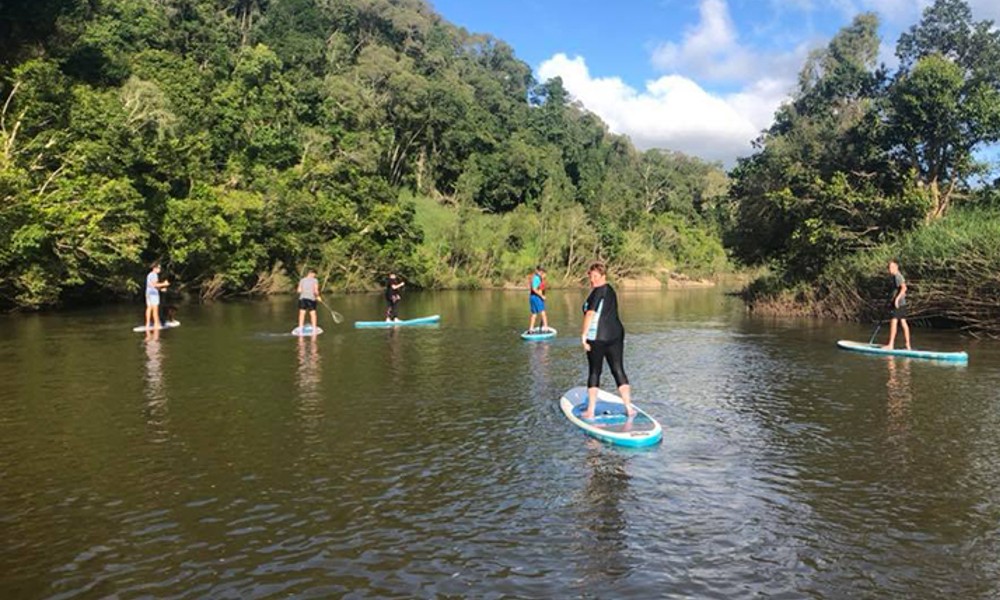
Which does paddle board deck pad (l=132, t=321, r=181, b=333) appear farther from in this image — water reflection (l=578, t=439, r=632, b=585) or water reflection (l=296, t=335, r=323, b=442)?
water reflection (l=578, t=439, r=632, b=585)

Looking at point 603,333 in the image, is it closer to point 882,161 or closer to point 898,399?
point 898,399

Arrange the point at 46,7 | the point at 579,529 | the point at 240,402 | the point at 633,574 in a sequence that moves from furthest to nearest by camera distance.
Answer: the point at 46,7 → the point at 240,402 → the point at 579,529 → the point at 633,574

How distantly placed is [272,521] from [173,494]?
1332mm

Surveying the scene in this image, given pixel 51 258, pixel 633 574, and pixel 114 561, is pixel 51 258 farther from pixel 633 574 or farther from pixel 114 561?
pixel 633 574

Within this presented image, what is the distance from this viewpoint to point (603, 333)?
9.70m

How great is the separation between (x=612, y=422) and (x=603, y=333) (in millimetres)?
1164

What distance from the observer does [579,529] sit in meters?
6.23

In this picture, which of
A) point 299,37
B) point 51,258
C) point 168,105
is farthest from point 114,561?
point 299,37

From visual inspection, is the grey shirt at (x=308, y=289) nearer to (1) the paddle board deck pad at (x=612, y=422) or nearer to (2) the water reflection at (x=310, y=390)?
(2) the water reflection at (x=310, y=390)

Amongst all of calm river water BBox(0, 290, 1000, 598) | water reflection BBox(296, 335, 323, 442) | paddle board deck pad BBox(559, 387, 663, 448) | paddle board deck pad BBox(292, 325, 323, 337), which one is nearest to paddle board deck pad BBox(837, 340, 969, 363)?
calm river water BBox(0, 290, 1000, 598)

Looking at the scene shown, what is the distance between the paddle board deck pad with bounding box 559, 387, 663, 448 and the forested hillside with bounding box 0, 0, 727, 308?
Answer: 2301 centimetres

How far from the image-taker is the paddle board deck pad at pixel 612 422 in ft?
29.0

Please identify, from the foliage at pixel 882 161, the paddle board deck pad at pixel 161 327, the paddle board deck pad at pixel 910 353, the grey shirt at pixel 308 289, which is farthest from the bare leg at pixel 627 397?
the foliage at pixel 882 161

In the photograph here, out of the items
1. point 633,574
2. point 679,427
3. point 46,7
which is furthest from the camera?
point 46,7
